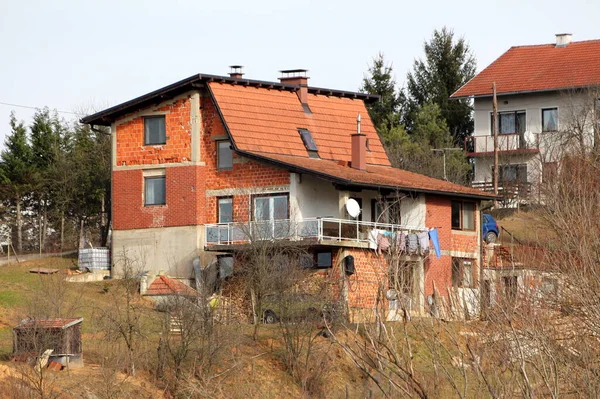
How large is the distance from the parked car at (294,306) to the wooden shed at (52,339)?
7021 mm

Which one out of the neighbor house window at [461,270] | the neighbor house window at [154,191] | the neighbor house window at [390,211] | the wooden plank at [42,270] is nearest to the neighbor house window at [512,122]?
the neighbor house window at [461,270]

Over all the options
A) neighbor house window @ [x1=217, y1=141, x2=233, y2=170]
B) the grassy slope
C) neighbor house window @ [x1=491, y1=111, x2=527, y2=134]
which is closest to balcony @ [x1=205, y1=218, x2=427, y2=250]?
neighbor house window @ [x1=217, y1=141, x2=233, y2=170]

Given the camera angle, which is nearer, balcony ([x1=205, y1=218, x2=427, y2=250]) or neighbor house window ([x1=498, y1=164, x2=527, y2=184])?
balcony ([x1=205, y1=218, x2=427, y2=250])

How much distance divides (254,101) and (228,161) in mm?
2628

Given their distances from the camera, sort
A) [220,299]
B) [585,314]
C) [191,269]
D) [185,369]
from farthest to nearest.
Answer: [191,269] < [220,299] < [185,369] < [585,314]

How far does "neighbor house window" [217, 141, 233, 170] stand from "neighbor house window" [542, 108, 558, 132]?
2072 cm

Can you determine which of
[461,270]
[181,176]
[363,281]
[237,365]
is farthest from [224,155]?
[237,365]

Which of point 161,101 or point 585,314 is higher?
point 161,101

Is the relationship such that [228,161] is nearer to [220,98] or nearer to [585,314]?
[220,98]

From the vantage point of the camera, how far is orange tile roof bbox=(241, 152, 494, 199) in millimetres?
45406

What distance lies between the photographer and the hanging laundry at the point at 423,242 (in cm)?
4650

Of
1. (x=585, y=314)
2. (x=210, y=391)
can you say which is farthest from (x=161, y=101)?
(x=585, y=314)

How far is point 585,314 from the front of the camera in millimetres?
25172

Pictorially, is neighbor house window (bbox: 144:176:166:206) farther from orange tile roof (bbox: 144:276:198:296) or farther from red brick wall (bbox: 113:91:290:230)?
orange tile roof (bbox: 144:276:198:296)
